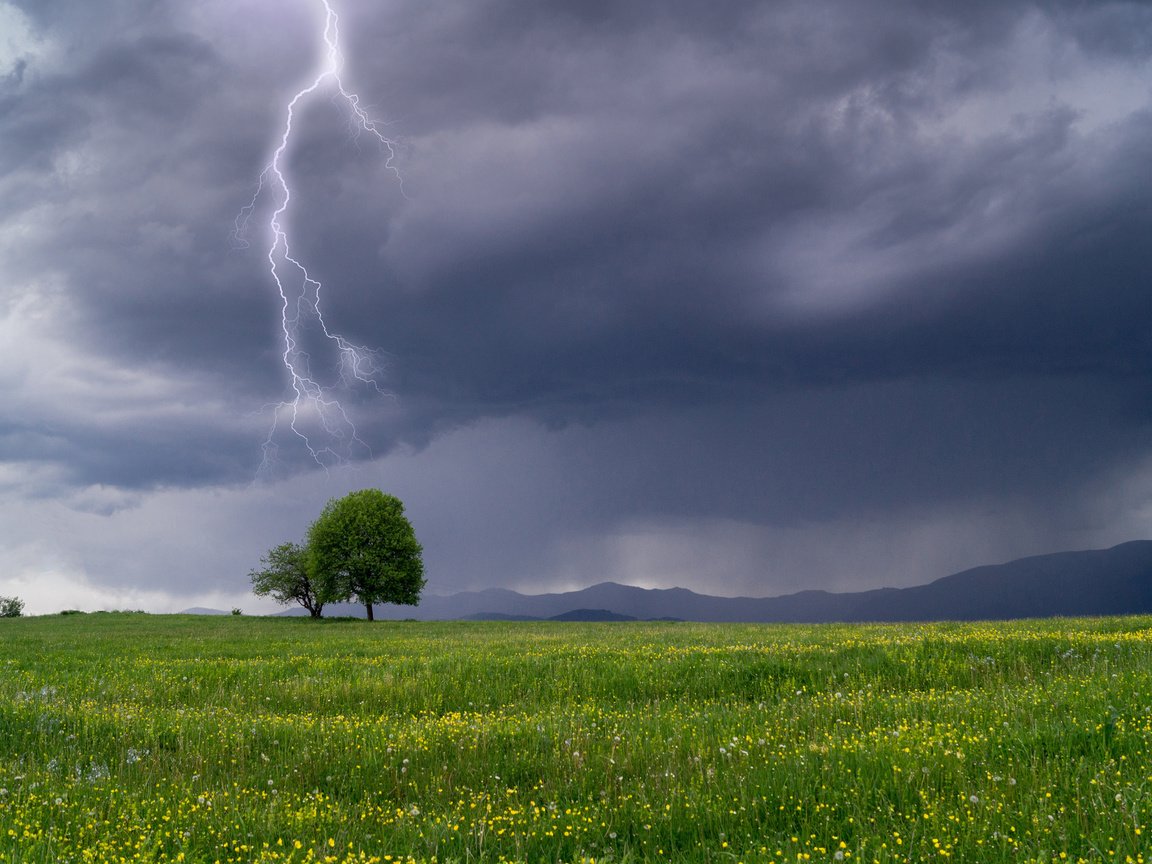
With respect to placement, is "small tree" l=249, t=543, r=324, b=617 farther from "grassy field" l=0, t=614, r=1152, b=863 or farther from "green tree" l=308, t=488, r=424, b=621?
"grassy field" l=0, t=614, r=1152, b=863

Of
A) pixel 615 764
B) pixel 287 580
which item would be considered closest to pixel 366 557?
pixel 287 580

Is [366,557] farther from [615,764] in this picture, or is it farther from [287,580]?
[615,764]

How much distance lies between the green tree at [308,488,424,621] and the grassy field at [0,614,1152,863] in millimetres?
52455

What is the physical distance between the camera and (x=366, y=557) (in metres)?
64.3

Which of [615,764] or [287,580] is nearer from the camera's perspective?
[615,764]

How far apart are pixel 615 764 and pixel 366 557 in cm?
6014

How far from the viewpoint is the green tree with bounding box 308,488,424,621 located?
6444 centimetres

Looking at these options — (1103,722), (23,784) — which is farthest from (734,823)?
(23,784)

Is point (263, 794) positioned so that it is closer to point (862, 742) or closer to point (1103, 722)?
point (862, 742)

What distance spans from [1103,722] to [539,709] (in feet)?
22.6

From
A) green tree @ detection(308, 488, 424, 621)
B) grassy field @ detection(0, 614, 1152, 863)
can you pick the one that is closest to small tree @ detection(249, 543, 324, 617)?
green tree @ detection(308, 488, 424, 621)

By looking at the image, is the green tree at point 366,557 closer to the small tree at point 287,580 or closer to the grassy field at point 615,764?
the small tree at point 287,580

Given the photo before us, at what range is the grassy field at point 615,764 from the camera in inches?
224

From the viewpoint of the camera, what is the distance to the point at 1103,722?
7.45 metres
